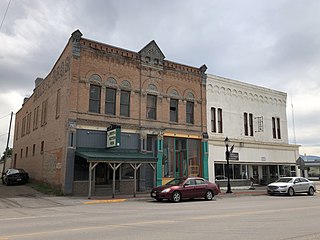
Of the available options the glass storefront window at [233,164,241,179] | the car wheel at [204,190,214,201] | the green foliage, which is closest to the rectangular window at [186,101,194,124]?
the glass storefront window at [233,164,241,179]

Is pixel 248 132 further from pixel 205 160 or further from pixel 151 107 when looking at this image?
pixel 151 107

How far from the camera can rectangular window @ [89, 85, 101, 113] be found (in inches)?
906

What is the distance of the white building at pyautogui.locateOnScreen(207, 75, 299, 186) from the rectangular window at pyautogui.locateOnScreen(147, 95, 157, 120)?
575cm

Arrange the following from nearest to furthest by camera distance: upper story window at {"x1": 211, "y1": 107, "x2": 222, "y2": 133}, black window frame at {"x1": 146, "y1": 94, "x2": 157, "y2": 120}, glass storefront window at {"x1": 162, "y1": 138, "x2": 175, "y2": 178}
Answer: glass storefront window at {"x1": 162, "y1": 138, "x2": 175, "y2": 178}, black window frame at {"x1": 146, "y1": 94, "x2": 157, "y2": 120}, upper story window at {"x1": 211, "y1": 107, "x2": 222, "y2": 133}

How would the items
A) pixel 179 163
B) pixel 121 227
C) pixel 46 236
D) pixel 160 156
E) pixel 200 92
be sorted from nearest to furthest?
pixel 46 236 → pixel 121 227 → pixel 160 156 → pixel 179 163 → pixel 200 92

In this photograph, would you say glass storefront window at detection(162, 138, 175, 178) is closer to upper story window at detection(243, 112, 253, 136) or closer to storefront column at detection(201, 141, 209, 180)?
storefront column at detection(201, 141, 209, 180)

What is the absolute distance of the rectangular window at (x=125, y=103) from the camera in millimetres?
24453

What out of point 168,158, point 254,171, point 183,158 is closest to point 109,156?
point 168,158

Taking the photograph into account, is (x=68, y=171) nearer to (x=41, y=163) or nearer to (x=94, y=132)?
(x=94, y=132)

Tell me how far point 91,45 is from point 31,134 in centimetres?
1434

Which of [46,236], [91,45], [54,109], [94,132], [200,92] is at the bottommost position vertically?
[46,236]

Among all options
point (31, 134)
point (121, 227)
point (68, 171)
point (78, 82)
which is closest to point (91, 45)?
point (78, 82)

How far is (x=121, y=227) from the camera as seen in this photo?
911 cm

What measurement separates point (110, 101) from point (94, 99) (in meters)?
1.28
